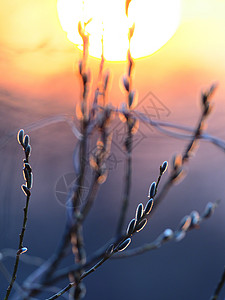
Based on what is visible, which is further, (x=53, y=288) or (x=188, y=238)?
(x=188, y=238)

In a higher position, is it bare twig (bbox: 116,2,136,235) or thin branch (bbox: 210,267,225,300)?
bare twig (bbox: 116,2,136,235)

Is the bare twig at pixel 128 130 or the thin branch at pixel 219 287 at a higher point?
the bare twig at pixel 128 130

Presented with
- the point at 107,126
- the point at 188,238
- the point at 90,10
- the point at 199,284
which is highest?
the point at 90,10

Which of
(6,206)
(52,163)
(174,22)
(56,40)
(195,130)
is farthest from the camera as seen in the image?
(52,163)

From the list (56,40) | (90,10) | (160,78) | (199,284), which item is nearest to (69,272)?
(90,10)

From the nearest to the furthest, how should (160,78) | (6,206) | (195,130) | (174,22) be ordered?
1. (195,130)
2. (6,206)
3. (174,22)
4. (160,78)

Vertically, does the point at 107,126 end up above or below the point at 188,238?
above

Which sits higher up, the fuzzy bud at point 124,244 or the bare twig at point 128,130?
the bare twig at point 128,130

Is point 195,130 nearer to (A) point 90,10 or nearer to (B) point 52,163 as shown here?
(A) point 90,10

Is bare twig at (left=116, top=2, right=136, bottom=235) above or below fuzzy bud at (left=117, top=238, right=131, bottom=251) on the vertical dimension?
above

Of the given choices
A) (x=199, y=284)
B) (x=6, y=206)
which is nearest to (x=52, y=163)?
(x=6, y=206)
